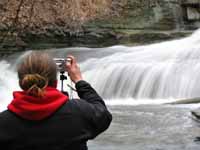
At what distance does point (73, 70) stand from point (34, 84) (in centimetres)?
37

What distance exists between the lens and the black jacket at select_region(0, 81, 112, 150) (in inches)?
121

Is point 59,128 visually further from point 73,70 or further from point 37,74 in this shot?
point 73,70

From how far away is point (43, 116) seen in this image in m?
3.05

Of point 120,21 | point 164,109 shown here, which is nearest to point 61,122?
point 164,109

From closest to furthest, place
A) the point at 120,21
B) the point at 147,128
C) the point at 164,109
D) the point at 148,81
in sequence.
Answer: the point at 147,128, the point at 164,109, the point at 148,81, the point at 120,21

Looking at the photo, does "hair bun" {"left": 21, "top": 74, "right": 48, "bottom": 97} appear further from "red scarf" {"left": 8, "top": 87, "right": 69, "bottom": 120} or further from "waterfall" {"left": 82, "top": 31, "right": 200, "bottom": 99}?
"waterfall" {"left": 82, "top": 31, "right": 200, "bottom": 99}

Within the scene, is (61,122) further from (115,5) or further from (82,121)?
(115,5)

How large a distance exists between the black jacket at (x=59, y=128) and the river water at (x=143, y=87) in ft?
19.9

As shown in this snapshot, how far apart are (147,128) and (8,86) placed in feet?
33.9


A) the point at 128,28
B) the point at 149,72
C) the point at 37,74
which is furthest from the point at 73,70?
the point at 128,28

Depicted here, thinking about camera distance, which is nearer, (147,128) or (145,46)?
(147,128)

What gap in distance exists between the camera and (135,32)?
80.3ft

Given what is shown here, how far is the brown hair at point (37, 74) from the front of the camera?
10.0 ft

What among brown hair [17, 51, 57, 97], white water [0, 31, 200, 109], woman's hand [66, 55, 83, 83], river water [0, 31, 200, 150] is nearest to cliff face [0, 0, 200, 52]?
river water [0, 31, 200, 150]
